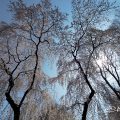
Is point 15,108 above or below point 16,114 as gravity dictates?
above

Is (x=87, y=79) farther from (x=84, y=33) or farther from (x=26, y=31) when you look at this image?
(x=26, y=31)

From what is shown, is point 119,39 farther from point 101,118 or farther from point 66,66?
point 101,118

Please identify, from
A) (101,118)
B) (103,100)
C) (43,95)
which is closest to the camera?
(101,118)

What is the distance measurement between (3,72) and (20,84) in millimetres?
1252

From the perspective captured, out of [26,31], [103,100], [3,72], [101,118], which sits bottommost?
[101,118]

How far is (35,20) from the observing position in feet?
54.7

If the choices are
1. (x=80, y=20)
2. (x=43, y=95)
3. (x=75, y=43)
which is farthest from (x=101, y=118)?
(x=80, y=20)

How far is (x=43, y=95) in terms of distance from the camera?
16.3 meters

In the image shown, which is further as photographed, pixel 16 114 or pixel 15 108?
pixel 15 108

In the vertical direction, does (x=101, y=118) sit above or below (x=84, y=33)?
below

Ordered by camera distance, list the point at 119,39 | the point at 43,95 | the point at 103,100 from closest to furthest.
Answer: the point at 103,100, the point at 43,95, the point at 119,39

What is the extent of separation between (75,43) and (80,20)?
1534 millimetres

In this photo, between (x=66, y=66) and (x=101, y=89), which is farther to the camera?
(x=66, y=66)

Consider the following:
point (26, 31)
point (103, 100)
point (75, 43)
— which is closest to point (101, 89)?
point (103, 100)
